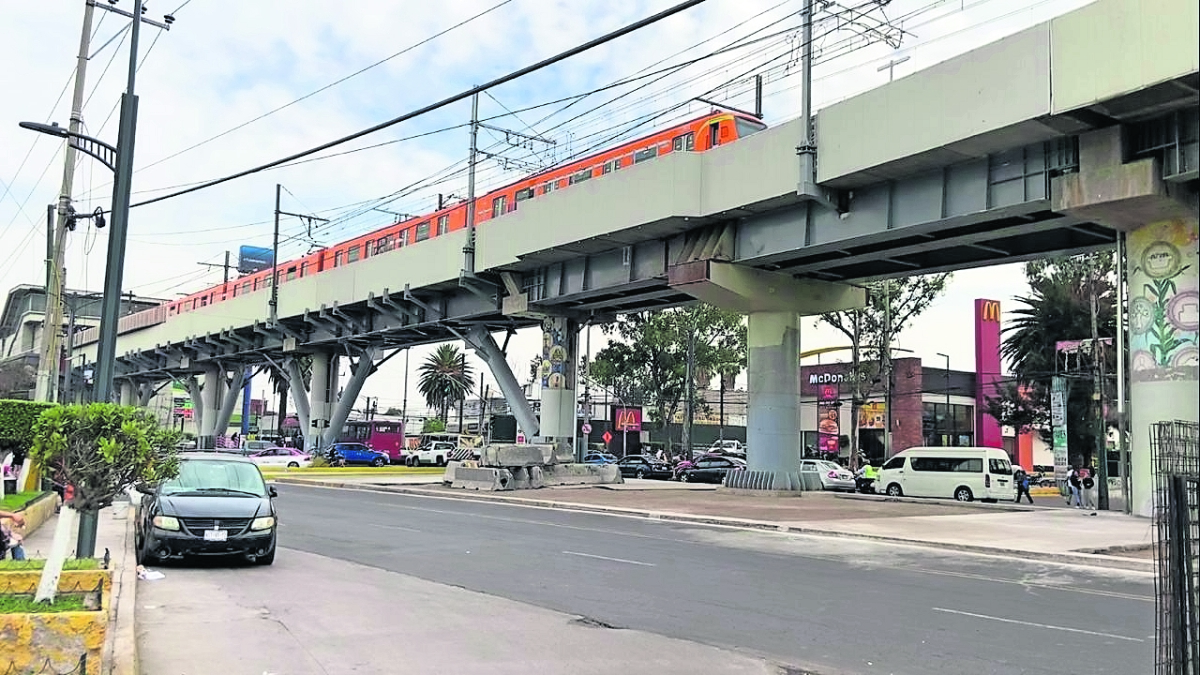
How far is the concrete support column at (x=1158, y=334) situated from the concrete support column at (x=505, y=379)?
2505 centimetres

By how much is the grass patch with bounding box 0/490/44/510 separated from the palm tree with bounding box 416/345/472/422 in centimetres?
8486

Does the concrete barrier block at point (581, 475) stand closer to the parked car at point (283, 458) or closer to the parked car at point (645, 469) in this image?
the parked car at point (645, 469)

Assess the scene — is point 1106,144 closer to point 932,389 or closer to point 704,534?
point 704,534

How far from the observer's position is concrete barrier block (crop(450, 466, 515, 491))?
1368 inches

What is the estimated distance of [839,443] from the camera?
224 ft

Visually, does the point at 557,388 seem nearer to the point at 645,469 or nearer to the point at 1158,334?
the point at 645,469

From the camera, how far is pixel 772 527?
2178 cm

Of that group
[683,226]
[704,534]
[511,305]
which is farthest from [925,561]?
[511,305]

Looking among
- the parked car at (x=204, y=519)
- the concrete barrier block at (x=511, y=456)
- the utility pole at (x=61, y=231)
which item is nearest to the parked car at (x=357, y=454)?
the concrete barrier block at (x=511, y=456)

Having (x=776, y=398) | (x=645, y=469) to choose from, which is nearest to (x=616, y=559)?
(x=776, y=398)

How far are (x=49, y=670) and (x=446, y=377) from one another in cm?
9975

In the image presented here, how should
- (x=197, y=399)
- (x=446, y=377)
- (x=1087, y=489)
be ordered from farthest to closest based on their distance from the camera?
(x=446, y=377)
(x=197, y=399)
(x=1087, y=489)

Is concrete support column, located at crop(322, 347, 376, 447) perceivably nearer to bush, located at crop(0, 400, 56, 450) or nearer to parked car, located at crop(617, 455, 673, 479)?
parked car, located at crop(617, 455, 673, 479)

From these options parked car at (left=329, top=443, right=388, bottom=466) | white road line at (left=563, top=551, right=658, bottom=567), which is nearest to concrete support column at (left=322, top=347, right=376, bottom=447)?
parked car at (left=329, top=443, right=388, bottom=466)
